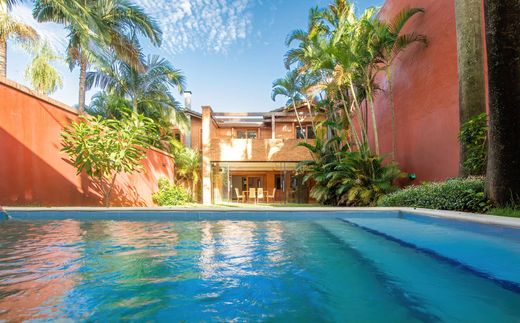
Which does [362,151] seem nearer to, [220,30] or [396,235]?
[396,235]

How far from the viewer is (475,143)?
19.8 ft

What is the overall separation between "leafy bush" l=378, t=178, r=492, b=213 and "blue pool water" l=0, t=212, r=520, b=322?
938 mm

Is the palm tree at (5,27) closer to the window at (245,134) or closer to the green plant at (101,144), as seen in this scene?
the green plant at (101,144)

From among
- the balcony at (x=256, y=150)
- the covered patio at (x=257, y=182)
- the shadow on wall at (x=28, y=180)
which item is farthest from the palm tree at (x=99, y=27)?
the covered patio at (x=257, y=182)

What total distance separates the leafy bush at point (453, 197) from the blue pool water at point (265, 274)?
94cm

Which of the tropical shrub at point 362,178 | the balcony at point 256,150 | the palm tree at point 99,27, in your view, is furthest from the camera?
the balcony at point 256,150

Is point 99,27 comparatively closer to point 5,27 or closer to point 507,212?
point 5,27

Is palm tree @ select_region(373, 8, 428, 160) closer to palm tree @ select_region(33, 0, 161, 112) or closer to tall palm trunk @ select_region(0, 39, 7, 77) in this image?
palm tree @ select_region(33, 0, 161, 112)

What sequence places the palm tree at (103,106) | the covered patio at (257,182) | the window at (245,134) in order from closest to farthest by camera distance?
1. the palm tree at (103,106)
2. the covered patio at (257,182)
3. the window at (245,134)

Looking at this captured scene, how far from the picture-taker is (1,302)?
78.3 inches

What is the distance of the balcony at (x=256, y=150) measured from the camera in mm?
16406

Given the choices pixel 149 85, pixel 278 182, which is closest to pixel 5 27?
pixel 149 85

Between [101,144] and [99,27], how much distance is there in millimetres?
4843

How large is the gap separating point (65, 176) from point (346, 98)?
1016cm
